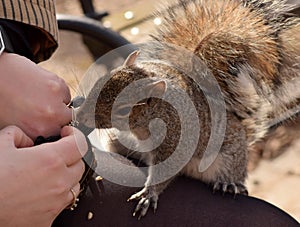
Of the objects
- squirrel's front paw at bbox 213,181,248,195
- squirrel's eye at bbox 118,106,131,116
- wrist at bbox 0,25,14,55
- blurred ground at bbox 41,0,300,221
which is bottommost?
blurred ground at bbox 41,0,300,221

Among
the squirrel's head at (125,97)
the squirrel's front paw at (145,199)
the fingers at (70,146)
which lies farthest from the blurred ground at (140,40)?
the fingers at (70,146)

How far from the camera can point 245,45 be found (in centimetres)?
120

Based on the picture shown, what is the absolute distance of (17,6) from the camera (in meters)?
0.91

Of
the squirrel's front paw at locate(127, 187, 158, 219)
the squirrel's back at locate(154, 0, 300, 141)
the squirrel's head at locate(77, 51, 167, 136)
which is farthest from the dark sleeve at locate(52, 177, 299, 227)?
the squirrel's back at locate(154, 0, 300, 141)

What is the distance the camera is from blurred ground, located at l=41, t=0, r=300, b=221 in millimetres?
1949

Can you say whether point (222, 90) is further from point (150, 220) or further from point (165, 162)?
point (150, 220)

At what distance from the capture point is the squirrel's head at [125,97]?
1.09 meters

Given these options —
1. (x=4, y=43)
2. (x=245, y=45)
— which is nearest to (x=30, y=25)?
(x=4, y=43)

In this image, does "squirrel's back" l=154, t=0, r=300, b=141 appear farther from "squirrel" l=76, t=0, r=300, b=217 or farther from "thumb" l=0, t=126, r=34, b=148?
"thumb" l=0, t=126, r=34, b=148

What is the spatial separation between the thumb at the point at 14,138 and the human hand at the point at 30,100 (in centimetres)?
2

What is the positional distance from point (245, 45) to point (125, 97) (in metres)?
0.27

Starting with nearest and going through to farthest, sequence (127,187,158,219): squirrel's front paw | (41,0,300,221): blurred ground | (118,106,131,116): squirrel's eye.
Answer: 1. (127,187,158,219): squirrel's front paw
2. (118,106,131,116): squirrel's eye
3. (41,0,300,221): blurred ground

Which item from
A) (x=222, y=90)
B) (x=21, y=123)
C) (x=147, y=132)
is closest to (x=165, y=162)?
(x=147, y=132)

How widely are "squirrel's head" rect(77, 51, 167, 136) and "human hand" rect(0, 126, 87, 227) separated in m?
0.24
